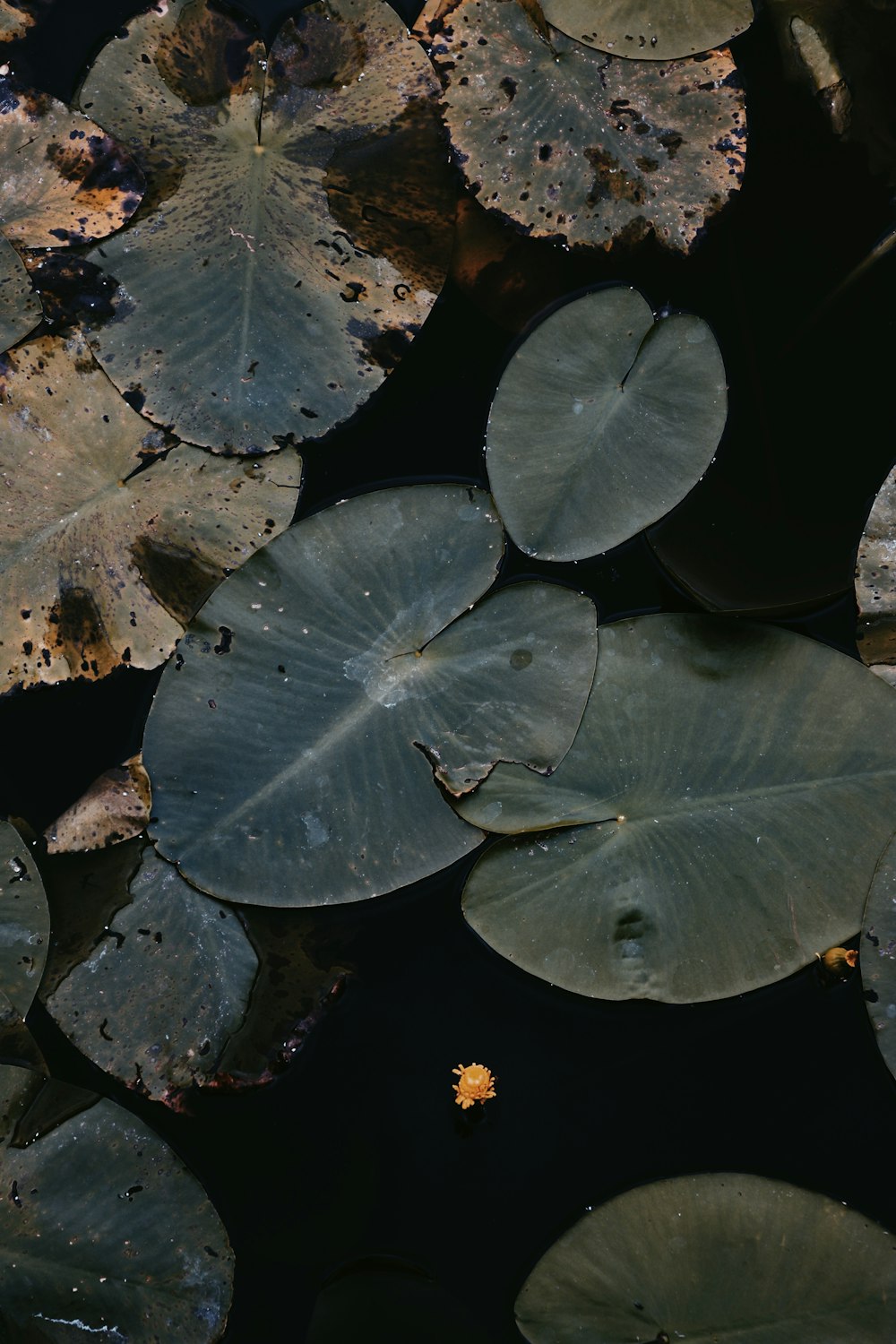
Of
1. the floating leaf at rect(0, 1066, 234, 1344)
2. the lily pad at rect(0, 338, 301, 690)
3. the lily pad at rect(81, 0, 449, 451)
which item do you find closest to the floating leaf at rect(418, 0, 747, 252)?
the lily pad at rect(81, 0, 449, 451)

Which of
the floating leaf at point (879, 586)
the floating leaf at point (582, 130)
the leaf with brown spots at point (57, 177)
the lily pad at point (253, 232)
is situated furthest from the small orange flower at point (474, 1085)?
the leaf with brown spots at point (57, 177)

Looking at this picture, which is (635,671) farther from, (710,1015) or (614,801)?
(710,1015)

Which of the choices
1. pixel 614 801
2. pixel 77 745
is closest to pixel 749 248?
pixel 614 801

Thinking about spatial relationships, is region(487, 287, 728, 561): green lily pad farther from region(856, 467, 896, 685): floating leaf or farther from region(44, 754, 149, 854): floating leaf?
region(44, 754, 149, 854): floating leaf

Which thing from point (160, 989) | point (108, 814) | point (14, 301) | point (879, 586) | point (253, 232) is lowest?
point (160, 989)

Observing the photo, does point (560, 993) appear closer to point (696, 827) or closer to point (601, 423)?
point (696, 827)

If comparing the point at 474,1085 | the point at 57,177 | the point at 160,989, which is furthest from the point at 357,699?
the point at 57,177
